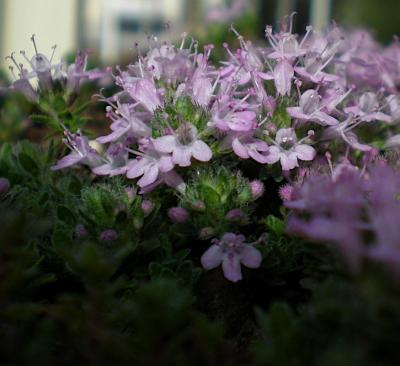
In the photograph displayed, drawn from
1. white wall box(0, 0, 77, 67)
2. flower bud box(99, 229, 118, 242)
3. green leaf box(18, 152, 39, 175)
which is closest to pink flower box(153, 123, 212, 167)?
flower bud box(99, 229, 118, 242)

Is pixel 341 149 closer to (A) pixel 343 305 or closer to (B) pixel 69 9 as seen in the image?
(A) pixel 343 305

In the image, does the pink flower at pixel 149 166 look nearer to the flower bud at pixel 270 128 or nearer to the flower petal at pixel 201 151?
the flower petal at pixel 201 151

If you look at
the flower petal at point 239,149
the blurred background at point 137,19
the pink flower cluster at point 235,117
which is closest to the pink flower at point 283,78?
the pink flower cluster at point 235,117

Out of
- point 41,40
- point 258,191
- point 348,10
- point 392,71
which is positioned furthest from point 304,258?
point 348,10

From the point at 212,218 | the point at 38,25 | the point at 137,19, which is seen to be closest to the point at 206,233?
the point at 212,218

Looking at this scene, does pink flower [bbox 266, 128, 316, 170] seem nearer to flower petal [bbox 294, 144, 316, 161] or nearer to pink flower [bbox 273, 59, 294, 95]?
flower petal [bbox 294, 144, 316, 161]

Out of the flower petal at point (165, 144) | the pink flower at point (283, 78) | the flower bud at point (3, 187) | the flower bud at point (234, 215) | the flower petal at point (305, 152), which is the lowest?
the flower bud at point (3, 187)

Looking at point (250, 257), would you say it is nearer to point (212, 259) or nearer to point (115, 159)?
point (212, 259)
